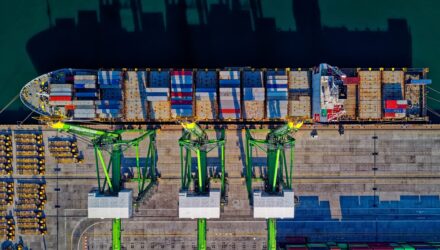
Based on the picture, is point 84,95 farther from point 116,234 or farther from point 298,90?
point 298,90

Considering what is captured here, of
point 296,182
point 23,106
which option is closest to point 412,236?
point 296,182

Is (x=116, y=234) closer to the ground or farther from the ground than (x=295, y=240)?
farther from the ground

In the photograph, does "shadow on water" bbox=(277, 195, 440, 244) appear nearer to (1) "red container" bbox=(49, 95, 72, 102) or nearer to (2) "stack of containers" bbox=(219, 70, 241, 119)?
(2) "stack of containers" bbox=(219, 70, 241, 119)

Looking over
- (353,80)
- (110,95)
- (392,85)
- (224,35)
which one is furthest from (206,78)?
(392,85)

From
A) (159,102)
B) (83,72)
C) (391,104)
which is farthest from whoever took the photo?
(83,72)

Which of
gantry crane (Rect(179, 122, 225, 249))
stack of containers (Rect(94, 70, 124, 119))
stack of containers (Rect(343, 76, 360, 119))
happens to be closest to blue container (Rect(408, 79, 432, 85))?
stack of containers (Rect(343, 76, 360, 119))

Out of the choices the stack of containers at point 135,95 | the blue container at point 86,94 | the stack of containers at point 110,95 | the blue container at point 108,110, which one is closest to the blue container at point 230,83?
the stack of containers at point 135,95
